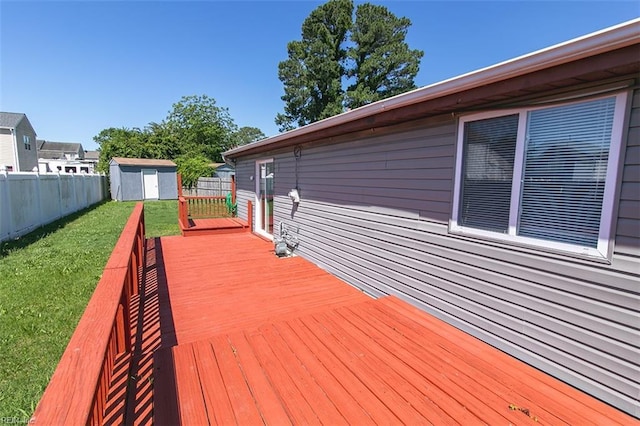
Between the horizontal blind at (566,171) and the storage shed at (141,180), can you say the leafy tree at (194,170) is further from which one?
the horizontal blind at (566,171)

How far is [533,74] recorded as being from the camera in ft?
6.30

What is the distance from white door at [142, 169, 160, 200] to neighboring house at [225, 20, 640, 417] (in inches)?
766

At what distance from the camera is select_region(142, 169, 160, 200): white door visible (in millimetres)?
19391

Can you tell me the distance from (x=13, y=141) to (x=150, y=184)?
10476 millimetres

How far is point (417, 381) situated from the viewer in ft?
6.82

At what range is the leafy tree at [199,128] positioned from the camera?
30234 millimetres

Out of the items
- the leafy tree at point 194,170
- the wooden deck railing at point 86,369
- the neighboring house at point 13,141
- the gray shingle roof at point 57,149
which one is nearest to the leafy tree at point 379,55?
the leafy tree at point 194,170

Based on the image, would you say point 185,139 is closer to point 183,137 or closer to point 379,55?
point 183,137

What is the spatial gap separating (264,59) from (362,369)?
21994mm

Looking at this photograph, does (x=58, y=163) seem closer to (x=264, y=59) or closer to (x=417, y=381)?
(x=264, y=59)

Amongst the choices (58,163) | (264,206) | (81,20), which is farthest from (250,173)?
(58,163)

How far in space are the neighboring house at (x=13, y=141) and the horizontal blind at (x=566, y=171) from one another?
28314 mm

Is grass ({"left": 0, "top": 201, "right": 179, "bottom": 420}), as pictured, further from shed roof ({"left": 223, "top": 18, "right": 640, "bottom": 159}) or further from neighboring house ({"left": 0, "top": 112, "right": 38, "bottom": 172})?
neighboring house ({"left": 0, "top": 112, "right": 38, "bottom": 172})

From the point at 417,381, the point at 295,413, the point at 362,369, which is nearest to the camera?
the point at 295,413
